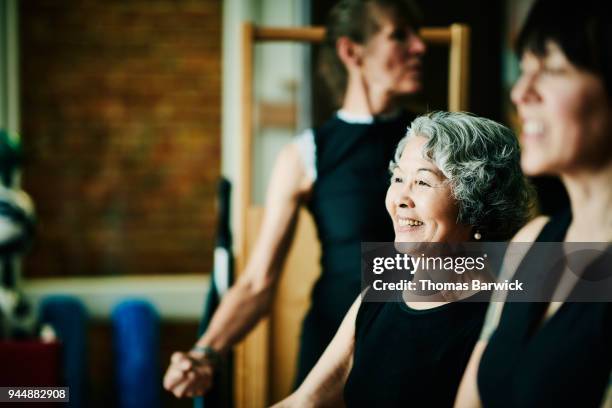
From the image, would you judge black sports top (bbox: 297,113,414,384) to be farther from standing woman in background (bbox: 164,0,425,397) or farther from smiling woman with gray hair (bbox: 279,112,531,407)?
smiling woman with gray hair (bbox: 279,112,531,407)

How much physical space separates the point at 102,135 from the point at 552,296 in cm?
169

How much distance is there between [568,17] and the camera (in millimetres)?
537

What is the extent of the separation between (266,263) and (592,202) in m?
0.56

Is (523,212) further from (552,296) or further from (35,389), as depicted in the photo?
(35,389)

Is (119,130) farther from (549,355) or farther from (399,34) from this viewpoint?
(549,355)

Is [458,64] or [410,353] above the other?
[458,64]

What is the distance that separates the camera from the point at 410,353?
0.65 meters

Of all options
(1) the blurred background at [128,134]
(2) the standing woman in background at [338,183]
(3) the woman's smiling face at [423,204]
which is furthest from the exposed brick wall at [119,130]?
(3) the woman's smiling face at [423,204]

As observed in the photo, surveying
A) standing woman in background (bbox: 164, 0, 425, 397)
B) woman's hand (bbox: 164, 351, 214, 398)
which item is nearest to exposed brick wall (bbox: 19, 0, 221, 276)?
standing woman in background (bbox: 164, 0, 425, 397)

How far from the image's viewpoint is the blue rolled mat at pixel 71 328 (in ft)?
5.72

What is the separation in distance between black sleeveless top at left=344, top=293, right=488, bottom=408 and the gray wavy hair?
8 cm

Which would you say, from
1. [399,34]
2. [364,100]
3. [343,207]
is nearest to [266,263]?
[343,207]

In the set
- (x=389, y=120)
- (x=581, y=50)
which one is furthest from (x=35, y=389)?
(x=581, y=50)

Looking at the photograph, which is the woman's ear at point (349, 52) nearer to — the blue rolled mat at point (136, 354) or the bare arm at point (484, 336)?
the bare arm at point (484, 336)
